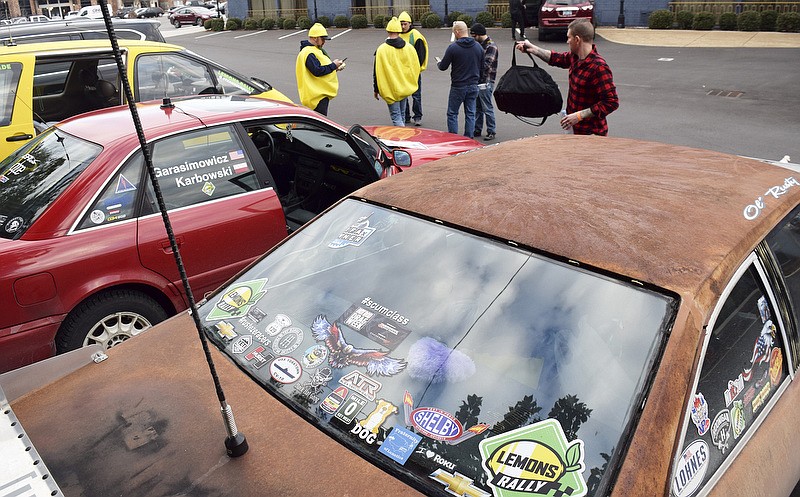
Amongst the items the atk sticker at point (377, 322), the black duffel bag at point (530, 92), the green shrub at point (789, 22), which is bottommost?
the atk sticker at point (377, 322)

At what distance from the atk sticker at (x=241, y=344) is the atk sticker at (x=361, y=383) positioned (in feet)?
1.52

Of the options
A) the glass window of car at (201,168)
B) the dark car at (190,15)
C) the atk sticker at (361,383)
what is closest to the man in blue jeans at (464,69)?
the glass window of car at (201,168)

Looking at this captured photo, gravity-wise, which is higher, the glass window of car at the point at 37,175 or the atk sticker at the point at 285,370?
the glass window of car at the point at 37,175

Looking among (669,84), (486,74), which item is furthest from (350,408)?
(669,84)

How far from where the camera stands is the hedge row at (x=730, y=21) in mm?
20719

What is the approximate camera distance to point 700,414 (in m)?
1.93

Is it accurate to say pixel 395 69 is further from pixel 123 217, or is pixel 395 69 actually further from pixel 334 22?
pixel 334 22

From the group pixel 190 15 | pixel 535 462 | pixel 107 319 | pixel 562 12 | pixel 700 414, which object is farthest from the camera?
pixel 190 15

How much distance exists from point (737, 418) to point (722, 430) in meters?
0.13

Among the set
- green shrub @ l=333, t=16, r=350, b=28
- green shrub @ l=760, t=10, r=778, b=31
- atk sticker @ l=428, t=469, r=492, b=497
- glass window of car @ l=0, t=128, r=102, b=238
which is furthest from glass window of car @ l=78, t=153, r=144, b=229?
green shrub @ l=333, t=16, r=350, b=28

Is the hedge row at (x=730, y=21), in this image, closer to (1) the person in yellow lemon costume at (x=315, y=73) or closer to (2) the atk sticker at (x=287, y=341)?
(1) the person in yellow lemon costume at (x=315, y=73)

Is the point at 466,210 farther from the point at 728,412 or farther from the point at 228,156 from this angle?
the point at 228,156

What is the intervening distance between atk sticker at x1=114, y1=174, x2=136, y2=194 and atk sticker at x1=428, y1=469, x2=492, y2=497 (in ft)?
9.44

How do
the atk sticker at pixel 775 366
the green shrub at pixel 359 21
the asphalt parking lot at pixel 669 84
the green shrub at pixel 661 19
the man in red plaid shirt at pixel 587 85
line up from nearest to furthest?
1. the atk sticker at pixel 775 366
2. the man in red plaid shirt at pixel 587 85
3. the asphalt parking lot at pixel 669 84
4. the green shrub at pixel 661 19
5. the green shrub at pixel 359 21
